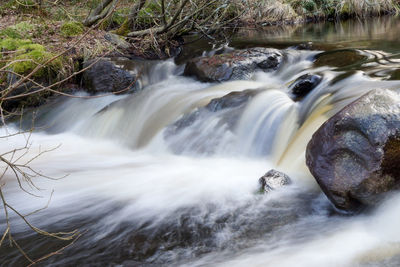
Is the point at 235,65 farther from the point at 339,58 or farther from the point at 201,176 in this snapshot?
the point at 201,176

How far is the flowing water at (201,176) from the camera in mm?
3146

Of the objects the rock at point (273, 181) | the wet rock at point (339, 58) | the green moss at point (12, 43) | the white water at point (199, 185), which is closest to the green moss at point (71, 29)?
the green moss at point (12, 43)

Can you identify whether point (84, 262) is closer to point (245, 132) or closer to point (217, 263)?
point (217, 263)

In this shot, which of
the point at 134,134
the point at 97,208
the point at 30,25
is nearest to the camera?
the point at 97,208

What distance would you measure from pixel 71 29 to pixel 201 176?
6.89 meters

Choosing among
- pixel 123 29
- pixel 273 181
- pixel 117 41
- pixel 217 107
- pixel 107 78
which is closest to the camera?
pixel 273 181

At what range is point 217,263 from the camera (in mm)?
2971

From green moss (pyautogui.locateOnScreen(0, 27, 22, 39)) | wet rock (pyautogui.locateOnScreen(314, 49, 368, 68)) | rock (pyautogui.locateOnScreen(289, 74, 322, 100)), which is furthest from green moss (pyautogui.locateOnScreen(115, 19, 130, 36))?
rock (pyautogui.locateOnScreen(289, 74, 322, 100))

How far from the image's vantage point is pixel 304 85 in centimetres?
571

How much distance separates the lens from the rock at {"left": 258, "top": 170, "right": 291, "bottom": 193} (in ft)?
12.9

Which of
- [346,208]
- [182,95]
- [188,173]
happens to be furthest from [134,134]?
[346,208]

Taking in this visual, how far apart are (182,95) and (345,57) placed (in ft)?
9.31

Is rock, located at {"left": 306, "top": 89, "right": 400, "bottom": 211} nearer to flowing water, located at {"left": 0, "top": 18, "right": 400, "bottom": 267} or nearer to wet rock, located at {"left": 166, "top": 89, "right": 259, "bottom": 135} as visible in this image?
flowing water, located at {"left": 0, "top": 18, "right": 400, "bottom": 267}

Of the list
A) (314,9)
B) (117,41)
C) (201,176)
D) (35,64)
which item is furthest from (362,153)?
(314,9)
